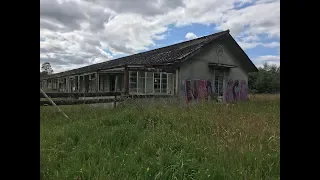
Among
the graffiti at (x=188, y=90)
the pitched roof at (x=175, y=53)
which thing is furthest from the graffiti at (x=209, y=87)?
the pitched roof at (x=175, y=53)

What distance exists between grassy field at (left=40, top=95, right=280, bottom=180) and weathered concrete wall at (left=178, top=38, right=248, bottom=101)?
31.7ft

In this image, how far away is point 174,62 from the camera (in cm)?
1529

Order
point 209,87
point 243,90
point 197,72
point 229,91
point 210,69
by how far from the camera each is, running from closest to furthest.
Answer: point 197,72 → point 209,87 → point 210,69 → point 229,91 → point 243,90

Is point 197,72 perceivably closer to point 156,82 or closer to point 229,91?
point 156,82

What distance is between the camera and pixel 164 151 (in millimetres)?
4012

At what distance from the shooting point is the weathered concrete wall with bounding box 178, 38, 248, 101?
51.9 ft

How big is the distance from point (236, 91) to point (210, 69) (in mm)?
3215

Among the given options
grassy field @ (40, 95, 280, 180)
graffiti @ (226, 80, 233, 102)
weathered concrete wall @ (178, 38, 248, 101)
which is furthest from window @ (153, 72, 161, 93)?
grassy field @ (40, 95, 280, 180)

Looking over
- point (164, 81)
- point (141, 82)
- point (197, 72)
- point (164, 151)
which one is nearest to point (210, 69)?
point (197, 72)

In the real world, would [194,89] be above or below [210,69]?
below

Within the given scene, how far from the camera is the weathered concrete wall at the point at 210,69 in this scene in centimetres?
1581

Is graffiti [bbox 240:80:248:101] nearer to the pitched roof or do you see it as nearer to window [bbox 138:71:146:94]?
the pitched roof

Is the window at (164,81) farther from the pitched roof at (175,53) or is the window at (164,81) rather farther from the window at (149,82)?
the pitched roof at (175,53)

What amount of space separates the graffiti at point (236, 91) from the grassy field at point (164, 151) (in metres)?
12.6
